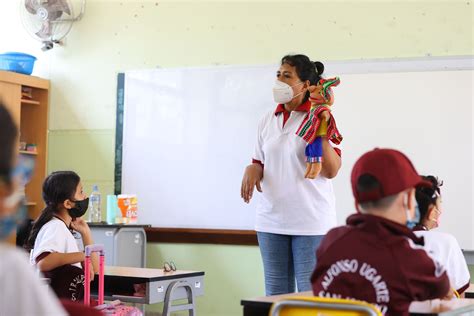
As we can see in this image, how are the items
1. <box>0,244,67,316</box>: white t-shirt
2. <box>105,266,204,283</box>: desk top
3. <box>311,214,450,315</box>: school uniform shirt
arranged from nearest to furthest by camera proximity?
<box>0,244,67,316</box>: white t-shirt → <box>311,214,450,315</box>: school uniform shirt → <box>105,266,204,283</box>: desk top

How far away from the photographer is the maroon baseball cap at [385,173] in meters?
2.02

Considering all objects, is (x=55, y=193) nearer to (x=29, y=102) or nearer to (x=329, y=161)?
(x=329, y=161)

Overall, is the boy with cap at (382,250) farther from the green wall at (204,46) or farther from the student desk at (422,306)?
the green wall at (204,46)

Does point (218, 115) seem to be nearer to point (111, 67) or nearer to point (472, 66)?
point (111, 67)

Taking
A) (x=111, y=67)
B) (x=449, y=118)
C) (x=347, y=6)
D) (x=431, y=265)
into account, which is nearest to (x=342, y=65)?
(x=347, y=6)

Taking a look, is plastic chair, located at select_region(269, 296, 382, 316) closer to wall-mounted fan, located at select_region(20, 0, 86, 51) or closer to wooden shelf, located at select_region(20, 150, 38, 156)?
wooden shelf, located at select_region(20, 150, 38, 156)

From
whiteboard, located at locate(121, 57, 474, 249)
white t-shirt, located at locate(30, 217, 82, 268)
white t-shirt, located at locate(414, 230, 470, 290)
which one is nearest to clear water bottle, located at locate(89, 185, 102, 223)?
whiteboard, located at locate(121, 57, 474, 249)

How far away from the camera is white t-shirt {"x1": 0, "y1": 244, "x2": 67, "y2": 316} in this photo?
1.06 m

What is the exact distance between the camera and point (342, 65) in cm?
520

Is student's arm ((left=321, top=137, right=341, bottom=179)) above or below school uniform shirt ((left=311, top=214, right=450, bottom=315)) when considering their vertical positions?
above

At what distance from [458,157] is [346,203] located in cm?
79

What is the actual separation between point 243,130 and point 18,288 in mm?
4431

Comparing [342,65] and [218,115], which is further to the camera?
[218,115]

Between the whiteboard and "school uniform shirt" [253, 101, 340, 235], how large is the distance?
5.87 ft
